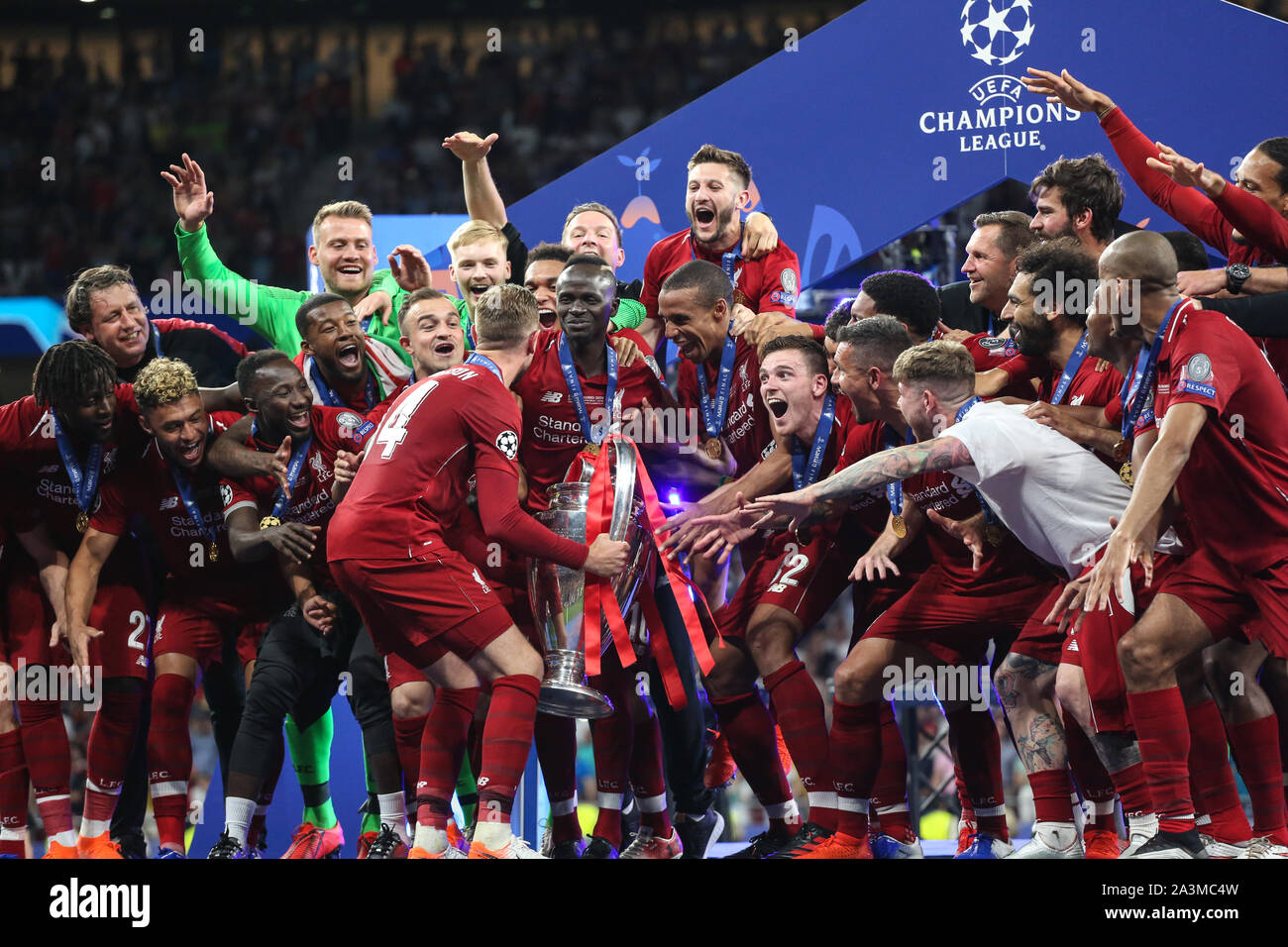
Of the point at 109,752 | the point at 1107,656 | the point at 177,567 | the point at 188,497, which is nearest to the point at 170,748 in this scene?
the point at 109,752

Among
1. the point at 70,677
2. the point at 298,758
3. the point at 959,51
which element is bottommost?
the point at 298,758

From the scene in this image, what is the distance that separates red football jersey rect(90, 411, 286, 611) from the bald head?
342 cm

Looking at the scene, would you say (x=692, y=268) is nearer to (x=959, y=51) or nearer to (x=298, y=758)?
(x=959, y=51)

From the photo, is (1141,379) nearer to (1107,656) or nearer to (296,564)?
(1107,656)

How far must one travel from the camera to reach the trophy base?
4.94 meters

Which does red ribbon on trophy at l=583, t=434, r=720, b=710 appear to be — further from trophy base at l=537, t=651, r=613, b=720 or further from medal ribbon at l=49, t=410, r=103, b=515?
medal ribbon at l=49, t=410, r=103, b=515

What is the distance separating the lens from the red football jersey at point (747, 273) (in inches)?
232

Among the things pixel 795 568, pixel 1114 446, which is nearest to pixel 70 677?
pixel 795 568

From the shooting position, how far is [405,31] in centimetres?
1606

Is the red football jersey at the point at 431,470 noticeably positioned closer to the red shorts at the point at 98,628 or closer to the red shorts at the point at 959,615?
the red shorts at the point at 959,615

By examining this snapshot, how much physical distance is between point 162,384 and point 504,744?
202cm

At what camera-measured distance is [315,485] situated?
219 inches

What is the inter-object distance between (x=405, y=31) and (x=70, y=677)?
473 inches

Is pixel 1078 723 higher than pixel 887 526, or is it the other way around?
pixel 887 526
